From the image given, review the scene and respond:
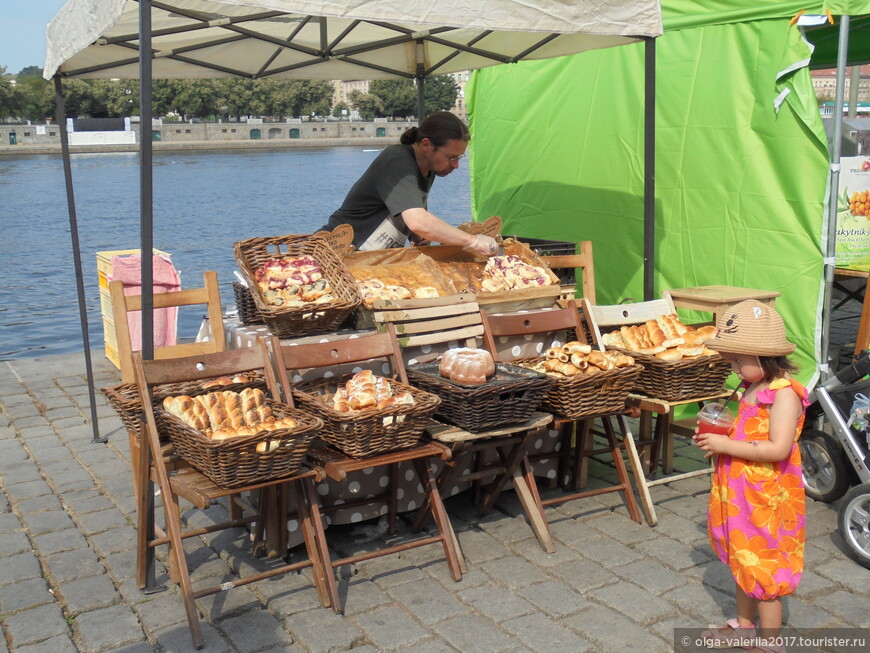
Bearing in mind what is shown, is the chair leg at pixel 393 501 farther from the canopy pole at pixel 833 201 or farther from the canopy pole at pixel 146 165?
the canopy pole at pixel 833 201

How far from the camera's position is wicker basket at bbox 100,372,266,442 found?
363 cm

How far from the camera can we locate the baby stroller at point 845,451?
3.83m

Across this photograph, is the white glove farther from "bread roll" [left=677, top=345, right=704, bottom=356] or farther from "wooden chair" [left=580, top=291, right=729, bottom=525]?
"bread roll" [left=677, top=345, right=704, bottom=356]

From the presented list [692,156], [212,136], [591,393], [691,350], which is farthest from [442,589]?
[212,136]

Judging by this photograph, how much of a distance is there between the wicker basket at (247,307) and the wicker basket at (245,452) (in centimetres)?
112

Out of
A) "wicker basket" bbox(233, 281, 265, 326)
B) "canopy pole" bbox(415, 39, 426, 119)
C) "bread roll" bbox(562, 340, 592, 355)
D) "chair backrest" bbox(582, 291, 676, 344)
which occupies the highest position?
"canopy pole" bbox(415, 39, 426, 119)

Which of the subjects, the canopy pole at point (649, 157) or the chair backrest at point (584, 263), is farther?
the chair backrest at point (584, 263)

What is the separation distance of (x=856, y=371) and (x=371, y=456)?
7.33ft

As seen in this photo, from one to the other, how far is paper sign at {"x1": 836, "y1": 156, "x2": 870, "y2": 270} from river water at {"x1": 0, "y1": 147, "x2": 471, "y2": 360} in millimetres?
8441

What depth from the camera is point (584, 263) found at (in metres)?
5.20

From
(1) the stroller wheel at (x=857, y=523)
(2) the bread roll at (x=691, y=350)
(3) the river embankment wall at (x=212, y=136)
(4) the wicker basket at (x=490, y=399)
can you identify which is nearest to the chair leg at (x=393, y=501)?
(4) the wicker basket at (x=490, y=399)

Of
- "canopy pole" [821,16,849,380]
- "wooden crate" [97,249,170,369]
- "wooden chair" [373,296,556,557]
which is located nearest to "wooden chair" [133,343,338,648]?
"wooden chair" [373,296,556,557]

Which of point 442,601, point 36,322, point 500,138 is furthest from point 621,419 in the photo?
point 36,322

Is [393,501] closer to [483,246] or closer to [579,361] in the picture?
[579,361]
